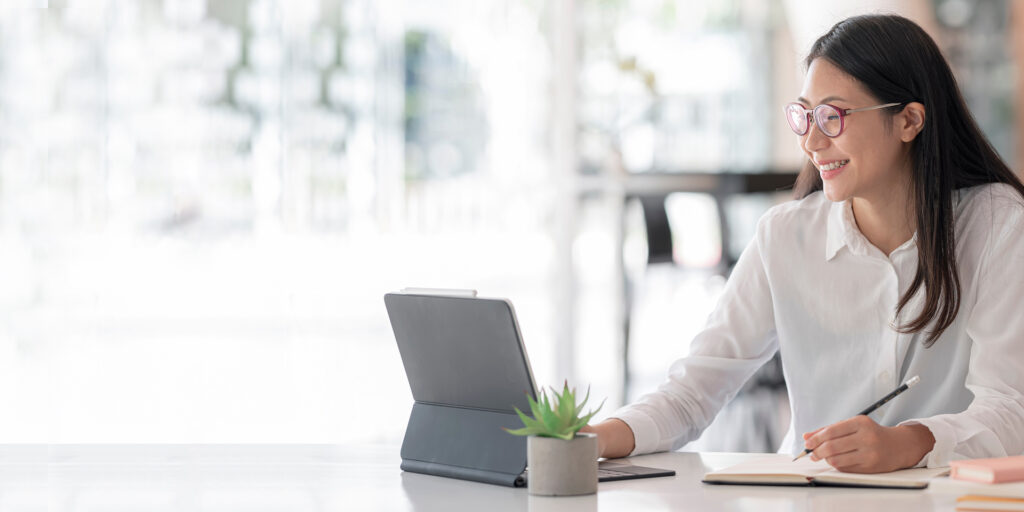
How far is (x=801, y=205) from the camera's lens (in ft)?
6.83

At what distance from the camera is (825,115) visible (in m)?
1.86

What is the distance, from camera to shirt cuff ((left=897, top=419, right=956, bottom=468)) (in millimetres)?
1541

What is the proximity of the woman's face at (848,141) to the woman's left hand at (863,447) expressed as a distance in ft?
1.71

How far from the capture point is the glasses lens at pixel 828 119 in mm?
1859

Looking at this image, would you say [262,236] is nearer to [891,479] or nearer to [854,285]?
[854,285]

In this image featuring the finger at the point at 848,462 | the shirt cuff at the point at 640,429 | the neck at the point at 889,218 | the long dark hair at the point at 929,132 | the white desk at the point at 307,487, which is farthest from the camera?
the neck at the point at 889,218

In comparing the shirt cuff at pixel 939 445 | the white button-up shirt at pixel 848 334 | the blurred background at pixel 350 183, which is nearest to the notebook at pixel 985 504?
the shirt cuff at pixel 939 445

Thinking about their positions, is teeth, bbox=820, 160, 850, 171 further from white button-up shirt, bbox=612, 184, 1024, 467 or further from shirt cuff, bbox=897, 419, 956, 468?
shirt cuff, bbox=897, 419, 956, 468

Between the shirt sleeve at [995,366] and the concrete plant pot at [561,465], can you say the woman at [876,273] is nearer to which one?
the shirt sleeve at [995,366]

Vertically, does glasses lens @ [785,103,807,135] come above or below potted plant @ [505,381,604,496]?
above

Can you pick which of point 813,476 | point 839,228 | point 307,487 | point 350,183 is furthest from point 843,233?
point 350,183

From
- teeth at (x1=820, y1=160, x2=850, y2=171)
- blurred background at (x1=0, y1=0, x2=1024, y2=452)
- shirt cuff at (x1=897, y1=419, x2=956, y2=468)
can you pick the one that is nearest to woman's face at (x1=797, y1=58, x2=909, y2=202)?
teeth at (x1=820, y1=160, x2=850, y2=171)

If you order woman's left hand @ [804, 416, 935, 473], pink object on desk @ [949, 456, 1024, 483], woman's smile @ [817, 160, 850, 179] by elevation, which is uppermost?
woman's smile @ [817, 160, 850, 179]

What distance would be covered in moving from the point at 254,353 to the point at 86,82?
1376mm
